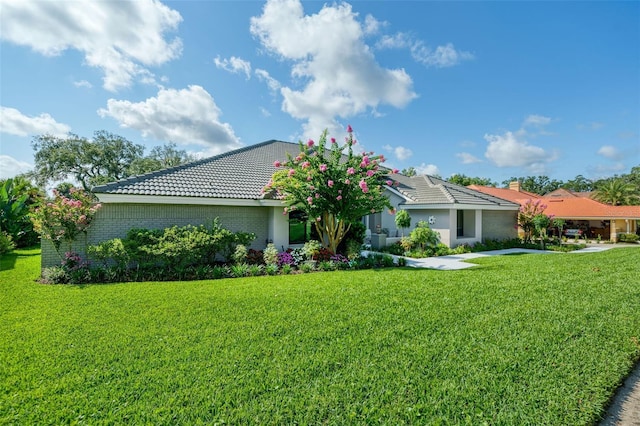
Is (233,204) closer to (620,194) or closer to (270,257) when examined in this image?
(270,257)

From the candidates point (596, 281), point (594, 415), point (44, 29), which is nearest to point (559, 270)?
point (596, 281)

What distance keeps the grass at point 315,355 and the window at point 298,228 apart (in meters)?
6.56

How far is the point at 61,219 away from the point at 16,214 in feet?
45.0

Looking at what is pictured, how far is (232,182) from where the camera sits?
1370 cm

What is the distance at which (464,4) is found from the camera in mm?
11977

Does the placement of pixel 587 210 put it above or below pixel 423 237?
above

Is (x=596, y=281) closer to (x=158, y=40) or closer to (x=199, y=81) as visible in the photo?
(x=158, y=40)

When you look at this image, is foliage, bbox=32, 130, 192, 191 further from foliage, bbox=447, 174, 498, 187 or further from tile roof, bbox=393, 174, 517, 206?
foliage, bbox=447, 174, 498, 187

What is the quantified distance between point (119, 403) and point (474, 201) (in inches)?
794

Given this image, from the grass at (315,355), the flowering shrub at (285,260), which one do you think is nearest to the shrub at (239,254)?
the flowering shrub at (285,260)

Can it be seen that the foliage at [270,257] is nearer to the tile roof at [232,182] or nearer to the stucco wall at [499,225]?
the tile roof at [232,182]

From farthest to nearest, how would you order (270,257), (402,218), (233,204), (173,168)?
(402,218) < (173,168) < (233,204) < (270,257)

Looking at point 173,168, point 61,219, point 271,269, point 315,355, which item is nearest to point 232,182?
point 173,168

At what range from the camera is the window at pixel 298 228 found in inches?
560
